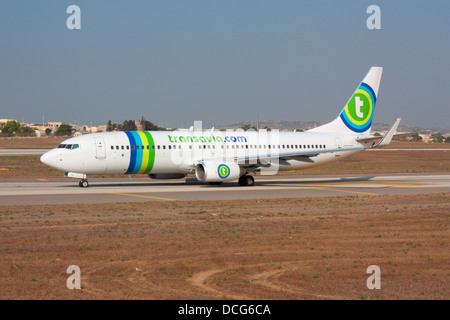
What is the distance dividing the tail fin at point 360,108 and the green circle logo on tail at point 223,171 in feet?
37.4

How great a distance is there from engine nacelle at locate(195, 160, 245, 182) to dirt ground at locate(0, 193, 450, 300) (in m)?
9.77

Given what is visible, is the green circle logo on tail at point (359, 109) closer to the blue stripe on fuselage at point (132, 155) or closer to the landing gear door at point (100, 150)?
the blue stripe on fuselage at point (132, 155)

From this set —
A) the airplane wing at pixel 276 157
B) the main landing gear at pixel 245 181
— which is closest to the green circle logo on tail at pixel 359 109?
the airplane wing at pixel 276 157

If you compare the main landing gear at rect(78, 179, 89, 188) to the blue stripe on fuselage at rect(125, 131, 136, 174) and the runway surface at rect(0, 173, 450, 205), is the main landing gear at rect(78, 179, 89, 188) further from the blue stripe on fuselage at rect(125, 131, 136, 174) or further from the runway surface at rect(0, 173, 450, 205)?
the blue stripe on fuselage at rect(125, 131, 136, 174)

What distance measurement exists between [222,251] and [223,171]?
19.4m

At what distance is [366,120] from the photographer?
42625 millimetres

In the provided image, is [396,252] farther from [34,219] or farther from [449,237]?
[34,219]

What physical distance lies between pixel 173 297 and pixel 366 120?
34.8 meters

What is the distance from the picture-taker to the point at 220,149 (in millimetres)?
36750

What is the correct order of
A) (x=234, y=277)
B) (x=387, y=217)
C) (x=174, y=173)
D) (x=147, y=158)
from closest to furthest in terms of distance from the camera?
(x=234, y=277) < (x=387, y=217) < (x=147, y=158) < (x=174, y=173)

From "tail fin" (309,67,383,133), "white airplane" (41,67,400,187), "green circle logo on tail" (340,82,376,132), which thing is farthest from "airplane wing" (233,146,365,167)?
"green circle logo on tail" (340,82,376,132)

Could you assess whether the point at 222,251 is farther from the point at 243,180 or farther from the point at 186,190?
the point at 243,180

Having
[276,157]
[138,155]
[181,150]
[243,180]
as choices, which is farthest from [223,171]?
[138,155]
